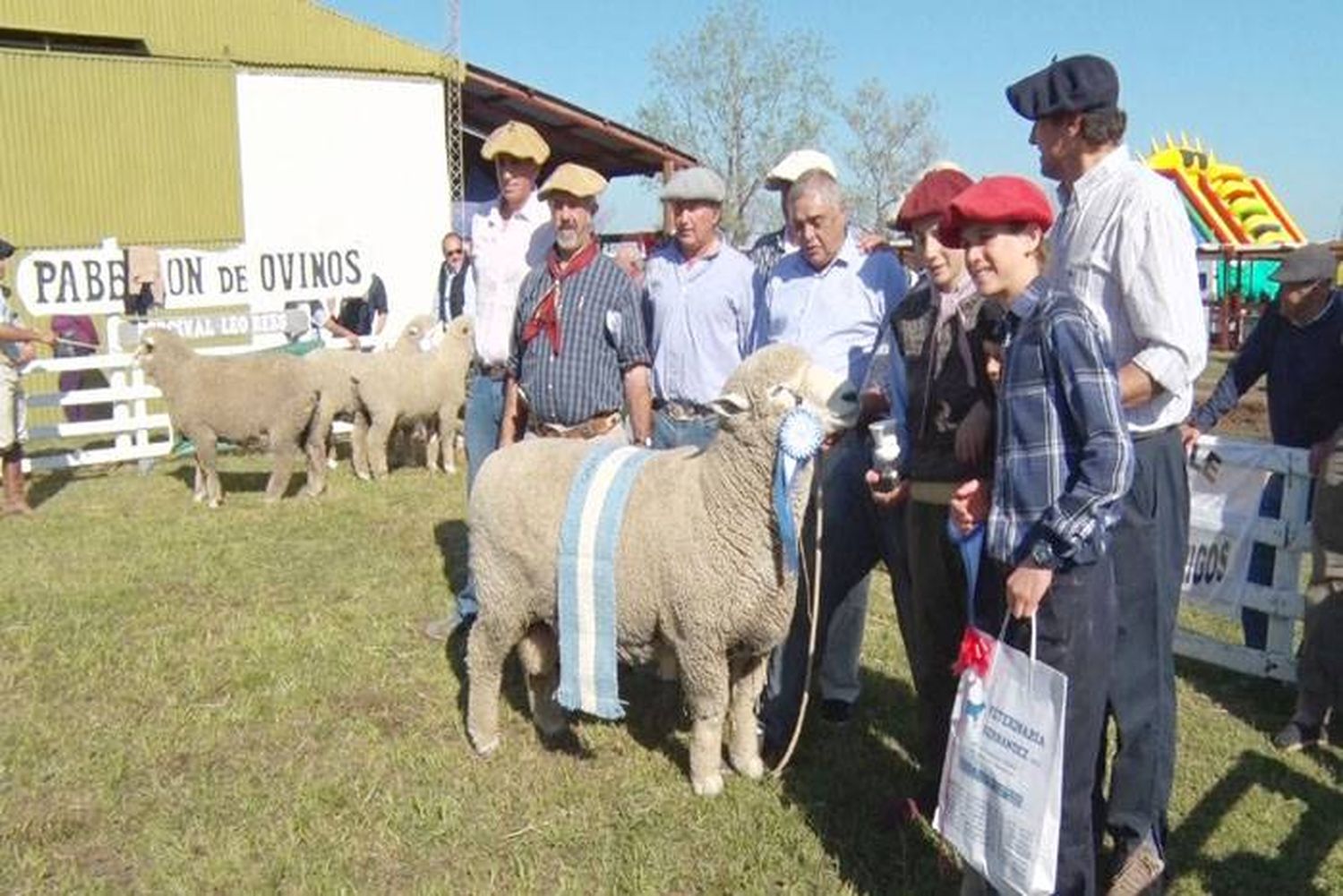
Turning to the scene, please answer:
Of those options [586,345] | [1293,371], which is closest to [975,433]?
[586,345]

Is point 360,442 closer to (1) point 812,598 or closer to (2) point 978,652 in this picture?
(1) point 812,598

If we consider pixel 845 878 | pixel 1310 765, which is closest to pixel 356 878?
pixel 845 878

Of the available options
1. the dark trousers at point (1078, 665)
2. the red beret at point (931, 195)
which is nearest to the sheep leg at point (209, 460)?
the red beret at point (931, 195)

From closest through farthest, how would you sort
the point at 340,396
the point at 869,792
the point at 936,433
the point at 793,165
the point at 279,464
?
the point at 936,433 → the point at 869,792 → the point at 793,165 → the point at 279,464 → the point at 340,396

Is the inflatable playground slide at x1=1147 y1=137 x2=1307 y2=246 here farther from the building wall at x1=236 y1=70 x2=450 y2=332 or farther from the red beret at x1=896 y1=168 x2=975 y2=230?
the red beret at x1=896 y1=168 x2=975 y2=230

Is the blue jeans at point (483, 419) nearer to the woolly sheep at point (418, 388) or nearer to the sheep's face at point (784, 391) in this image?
the sheep's face at point (784, 391)

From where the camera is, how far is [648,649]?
13.7 feet

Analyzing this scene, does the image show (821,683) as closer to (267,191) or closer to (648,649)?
(648,649)

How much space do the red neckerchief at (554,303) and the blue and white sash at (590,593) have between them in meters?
0.82

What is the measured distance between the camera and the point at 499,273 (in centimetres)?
547

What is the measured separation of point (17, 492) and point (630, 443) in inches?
248

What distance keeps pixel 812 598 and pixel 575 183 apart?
1.86 m

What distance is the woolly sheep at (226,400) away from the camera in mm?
9273

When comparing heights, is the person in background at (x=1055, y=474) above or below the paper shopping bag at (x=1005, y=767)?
above
